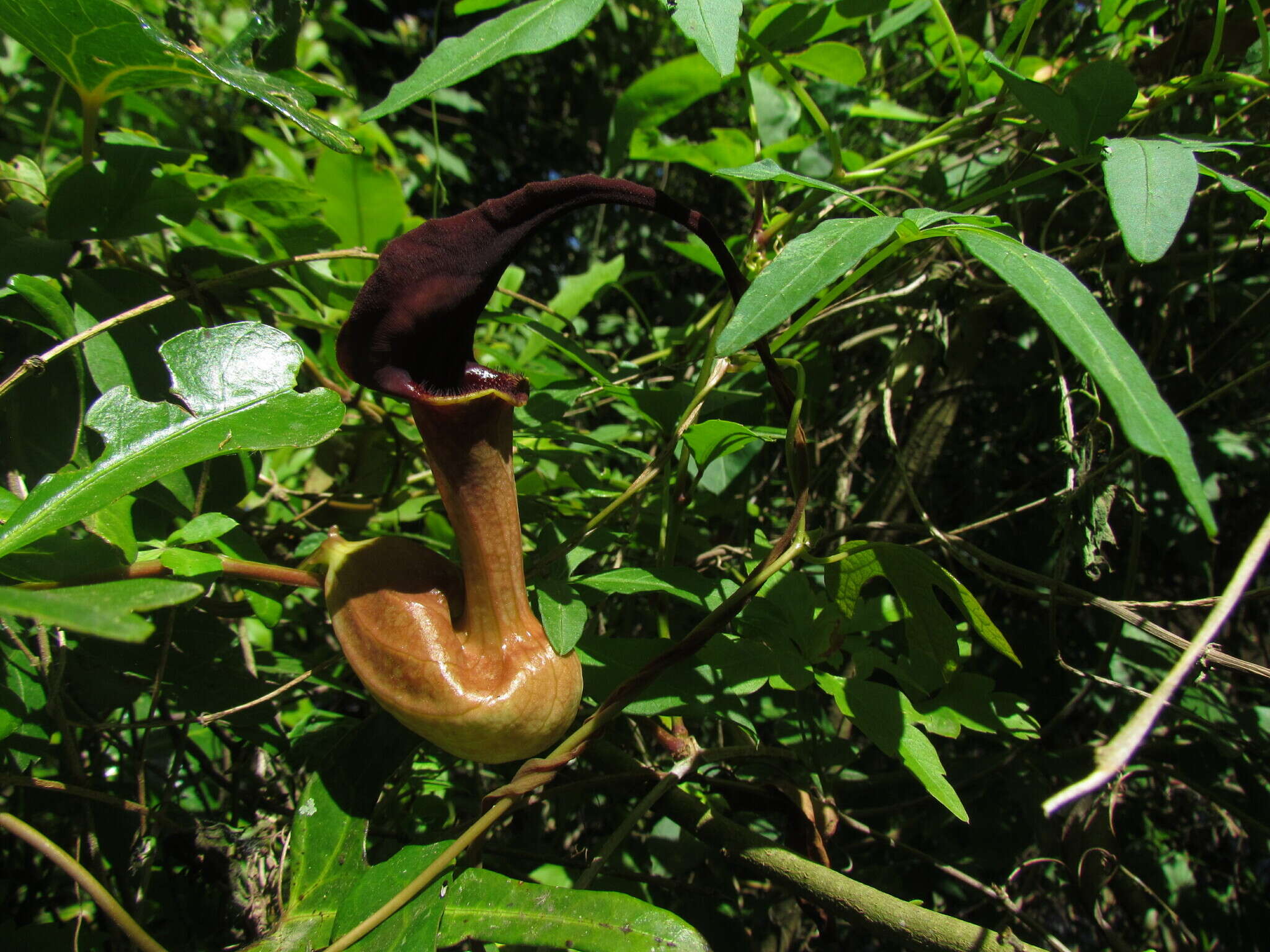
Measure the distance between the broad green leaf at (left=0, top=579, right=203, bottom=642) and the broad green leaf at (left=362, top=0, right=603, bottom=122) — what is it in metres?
0.42

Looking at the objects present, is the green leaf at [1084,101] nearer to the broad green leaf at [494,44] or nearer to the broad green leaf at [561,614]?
the broad green leaf at [494,44]

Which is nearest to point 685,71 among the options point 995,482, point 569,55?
point 995,482

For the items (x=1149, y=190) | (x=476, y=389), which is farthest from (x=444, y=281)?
(x=1149, y=190)

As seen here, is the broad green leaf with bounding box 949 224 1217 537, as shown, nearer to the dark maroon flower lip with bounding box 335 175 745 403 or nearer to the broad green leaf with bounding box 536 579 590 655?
the dark maroon flower lip with bounding box 335 175 745 403

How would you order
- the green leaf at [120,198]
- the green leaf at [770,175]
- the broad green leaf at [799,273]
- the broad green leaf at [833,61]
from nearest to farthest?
the broad green leaf at [799,273], the green leaf at [770,175], the green leaf at [120,198], the broad green leaf at [833,61]

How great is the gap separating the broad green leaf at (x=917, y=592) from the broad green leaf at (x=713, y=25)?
0.42 metres

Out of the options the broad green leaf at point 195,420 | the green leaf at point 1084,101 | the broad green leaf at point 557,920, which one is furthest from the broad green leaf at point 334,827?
the green leaf at point 1084,101

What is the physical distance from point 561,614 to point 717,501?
392mm

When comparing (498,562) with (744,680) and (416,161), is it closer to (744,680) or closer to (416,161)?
(744,680)

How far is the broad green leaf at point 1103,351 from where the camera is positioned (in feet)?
1.35

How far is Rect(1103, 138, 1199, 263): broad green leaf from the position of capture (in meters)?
0.55

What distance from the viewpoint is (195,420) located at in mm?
615

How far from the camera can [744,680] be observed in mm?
712

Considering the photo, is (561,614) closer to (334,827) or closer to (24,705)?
(334,827)
